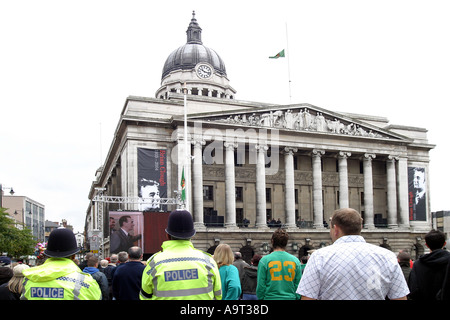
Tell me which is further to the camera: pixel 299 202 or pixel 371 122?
pixel 371 122

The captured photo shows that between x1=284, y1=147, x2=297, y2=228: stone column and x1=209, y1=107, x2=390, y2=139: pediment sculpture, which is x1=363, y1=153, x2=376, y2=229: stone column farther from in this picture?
x1=284, y1=147, x2=297, y2=228: stone column

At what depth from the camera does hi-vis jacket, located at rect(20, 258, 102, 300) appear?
5.29m

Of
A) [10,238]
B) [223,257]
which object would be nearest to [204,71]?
[10,238]

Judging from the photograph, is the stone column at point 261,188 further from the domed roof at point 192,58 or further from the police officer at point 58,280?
the police officer at point 58,280

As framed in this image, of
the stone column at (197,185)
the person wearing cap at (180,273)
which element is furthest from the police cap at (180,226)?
the stone column at (197,185)

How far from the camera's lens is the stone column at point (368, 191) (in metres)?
55.9

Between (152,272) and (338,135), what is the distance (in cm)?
5117

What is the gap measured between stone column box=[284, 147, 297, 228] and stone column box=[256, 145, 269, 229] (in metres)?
2.60

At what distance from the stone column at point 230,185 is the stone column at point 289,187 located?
5858 mm
